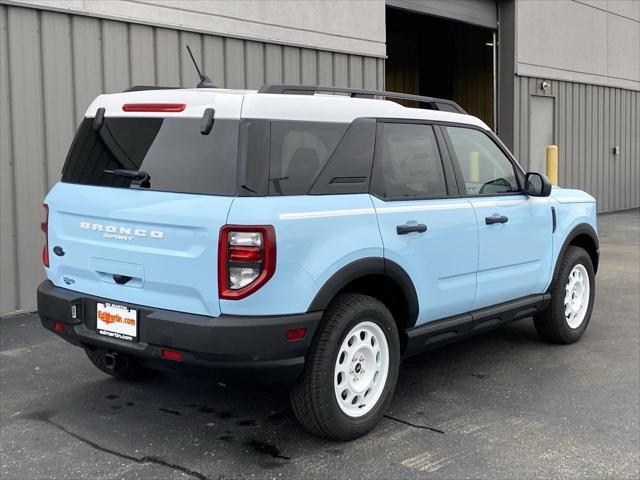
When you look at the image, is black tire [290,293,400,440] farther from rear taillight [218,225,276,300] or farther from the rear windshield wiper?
the rear windshield wiper

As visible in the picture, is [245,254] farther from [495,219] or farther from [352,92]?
[495,219]

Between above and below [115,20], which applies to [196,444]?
below

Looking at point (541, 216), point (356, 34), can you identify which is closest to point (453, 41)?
point (356, 34)

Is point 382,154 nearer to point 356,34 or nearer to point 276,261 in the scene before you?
point 276,261

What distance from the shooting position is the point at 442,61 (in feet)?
64.7

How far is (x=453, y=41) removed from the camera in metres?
19.4

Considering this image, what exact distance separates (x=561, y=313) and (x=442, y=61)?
14.8 m

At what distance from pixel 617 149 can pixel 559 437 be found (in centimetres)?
1527

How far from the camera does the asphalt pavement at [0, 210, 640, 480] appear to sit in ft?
12.5

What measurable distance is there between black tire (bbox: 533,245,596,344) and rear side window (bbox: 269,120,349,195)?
2675 millimetres

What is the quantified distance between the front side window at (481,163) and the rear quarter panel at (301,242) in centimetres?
130

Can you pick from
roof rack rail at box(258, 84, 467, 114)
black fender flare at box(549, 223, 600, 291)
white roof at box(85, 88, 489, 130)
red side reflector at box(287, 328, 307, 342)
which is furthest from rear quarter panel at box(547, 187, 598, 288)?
red side reflector at box(287, 328, 307, 342)

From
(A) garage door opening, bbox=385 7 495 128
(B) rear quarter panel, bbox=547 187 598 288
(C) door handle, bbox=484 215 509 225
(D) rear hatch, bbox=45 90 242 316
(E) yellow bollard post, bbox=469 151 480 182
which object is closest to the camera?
(D) rear hatch, bbox=45 90 242 316

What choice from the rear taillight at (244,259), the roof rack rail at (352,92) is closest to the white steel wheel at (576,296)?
the roof rack rail at (352,92)
